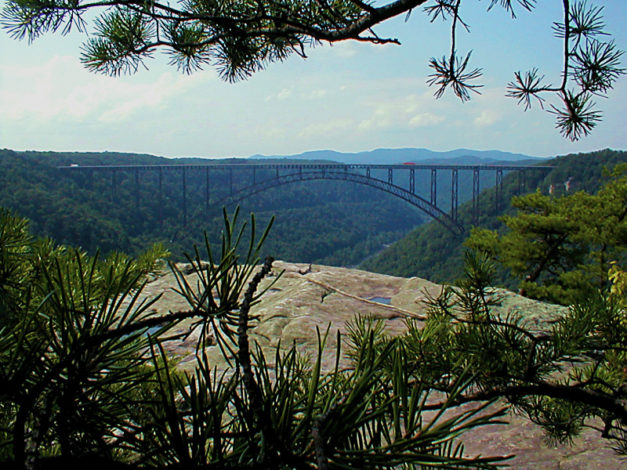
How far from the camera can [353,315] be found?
6.96ft

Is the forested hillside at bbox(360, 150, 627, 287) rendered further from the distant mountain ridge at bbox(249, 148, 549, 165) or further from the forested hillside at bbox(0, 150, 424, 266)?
the distant mountain ridge at bbox(249, 148, 549, 165)

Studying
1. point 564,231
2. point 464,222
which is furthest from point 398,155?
point 564,231

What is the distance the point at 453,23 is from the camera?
1.03 meters

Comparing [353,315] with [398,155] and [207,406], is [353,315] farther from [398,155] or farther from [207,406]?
[398,155]

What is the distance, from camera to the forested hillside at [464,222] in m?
19.5

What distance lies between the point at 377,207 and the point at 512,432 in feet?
120

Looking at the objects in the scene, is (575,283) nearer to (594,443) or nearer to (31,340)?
(594,443)

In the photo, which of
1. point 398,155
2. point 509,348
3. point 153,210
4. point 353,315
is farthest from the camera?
point 398,155

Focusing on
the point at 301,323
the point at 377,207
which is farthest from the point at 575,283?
the point at 377,207

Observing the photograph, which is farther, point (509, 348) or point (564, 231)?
point (564, 231)

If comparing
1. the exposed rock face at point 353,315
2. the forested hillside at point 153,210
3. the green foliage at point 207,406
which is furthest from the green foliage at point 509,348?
the forested hillside at point 153,210

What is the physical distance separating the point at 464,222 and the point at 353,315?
70.0 ft

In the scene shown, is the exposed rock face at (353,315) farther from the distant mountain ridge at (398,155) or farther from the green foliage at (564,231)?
the distant mountain ridge at (398,155)

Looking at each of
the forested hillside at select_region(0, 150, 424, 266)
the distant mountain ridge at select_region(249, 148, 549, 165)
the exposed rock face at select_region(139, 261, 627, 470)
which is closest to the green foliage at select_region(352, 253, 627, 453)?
the exposed rock face at select_region(139, 261, 627, 470)
